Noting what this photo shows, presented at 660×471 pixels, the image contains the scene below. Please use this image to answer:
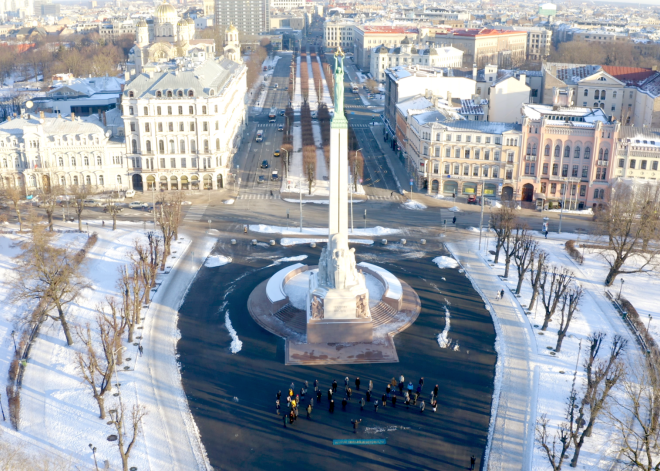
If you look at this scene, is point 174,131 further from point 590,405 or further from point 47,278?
point 590,405

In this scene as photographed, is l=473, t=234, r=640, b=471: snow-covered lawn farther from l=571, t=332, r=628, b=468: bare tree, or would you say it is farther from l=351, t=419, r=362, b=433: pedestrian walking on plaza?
l=351, t=419, r=362, b=433: pedestrian walking on plaza

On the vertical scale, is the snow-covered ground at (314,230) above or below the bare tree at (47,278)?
below

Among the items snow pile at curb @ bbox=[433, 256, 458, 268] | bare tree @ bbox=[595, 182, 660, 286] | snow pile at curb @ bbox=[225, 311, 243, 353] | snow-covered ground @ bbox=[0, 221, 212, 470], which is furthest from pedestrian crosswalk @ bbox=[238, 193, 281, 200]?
bare tree @ bbox=[595, 182, 660, 286]

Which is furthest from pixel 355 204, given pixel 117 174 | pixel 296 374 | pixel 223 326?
pixel 296 374

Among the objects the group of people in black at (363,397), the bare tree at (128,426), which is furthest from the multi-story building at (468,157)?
the bare tree at (128,426)

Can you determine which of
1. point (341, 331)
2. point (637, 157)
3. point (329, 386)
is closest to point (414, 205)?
point (637, 157)

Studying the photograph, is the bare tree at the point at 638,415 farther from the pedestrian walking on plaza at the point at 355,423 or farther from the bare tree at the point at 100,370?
the bare tree at the point at 100,370
